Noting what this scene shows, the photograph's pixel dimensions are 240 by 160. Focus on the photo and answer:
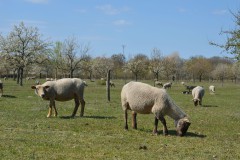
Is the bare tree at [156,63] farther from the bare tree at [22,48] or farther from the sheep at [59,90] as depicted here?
the sheep at [59,90]

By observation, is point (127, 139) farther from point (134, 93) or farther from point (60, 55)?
point (60, 55)

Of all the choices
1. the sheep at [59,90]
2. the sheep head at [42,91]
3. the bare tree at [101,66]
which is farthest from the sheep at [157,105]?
the bare tree at [101,66]

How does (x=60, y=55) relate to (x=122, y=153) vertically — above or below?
above

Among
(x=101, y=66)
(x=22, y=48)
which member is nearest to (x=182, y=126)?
(x=22, y=48)

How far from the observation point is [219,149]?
12.3 metres

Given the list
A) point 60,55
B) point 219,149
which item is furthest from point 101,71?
point 219,149

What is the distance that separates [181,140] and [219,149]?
1.97 m

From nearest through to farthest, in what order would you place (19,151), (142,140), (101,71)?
(19,151) < (142,140) < (101,71)

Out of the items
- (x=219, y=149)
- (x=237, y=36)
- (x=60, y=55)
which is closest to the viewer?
(x=219, y=149)

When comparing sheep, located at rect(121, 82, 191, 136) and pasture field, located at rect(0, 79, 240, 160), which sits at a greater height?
sheep, located at rect(121, 82, 191, 136)

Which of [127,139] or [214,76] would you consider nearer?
[127,139]

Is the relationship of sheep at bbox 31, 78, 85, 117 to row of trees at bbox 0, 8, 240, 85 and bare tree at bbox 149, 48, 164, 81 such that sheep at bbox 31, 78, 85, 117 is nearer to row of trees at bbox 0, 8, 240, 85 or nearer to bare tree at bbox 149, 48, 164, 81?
row of trees at bbox 0, 8, 240, 85

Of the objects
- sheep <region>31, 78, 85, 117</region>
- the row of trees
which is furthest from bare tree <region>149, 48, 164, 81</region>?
sheep <region>31, 78, 85, 117</region>

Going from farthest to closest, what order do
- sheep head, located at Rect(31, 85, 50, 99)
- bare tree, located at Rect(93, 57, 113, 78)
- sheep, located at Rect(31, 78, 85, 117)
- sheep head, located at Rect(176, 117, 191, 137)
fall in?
bare tree, located at Rect(93, 57, 113, 78), sheep, located at Rect(31, 78, 85, 117), sheep head, located at Rect(31, 85, 50, 99), sheep head, located at Rect(176, 117, 191, 137)
